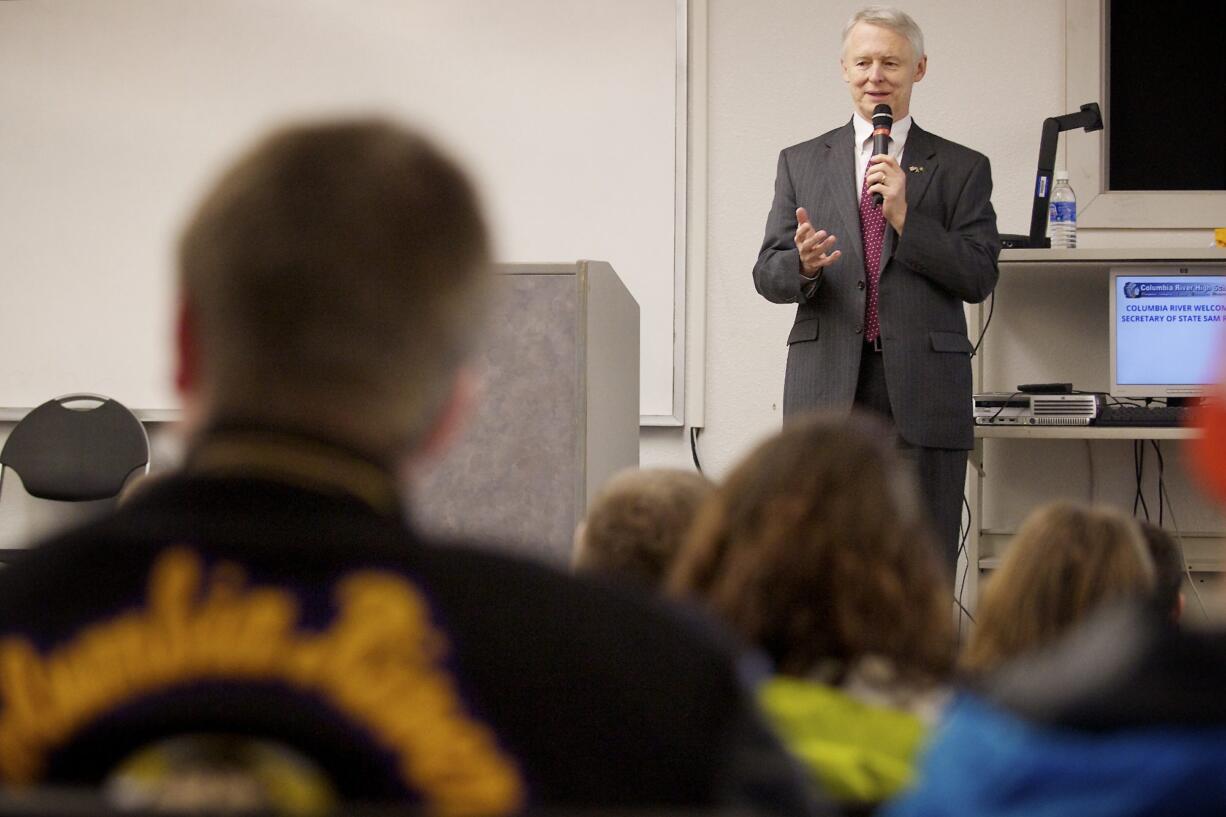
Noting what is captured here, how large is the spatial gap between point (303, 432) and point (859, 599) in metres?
0.53

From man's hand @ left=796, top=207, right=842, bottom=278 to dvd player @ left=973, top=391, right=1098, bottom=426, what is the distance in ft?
3.87

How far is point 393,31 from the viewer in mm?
4613

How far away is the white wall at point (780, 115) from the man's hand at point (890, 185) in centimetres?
154

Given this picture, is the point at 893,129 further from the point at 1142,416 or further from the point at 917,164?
the point at 1142,416

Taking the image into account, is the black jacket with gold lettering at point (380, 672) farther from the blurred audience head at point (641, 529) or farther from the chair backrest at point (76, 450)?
the chair backrest at point (76, 450)

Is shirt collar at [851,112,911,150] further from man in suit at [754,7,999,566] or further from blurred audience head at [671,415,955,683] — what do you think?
blurred audience head at [671,415,955,683]

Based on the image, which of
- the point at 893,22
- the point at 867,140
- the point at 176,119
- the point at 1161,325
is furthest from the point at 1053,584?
the point at 176,119

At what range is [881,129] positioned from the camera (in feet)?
9.91

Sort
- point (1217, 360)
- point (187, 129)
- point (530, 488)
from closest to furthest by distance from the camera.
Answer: point (1217, 360), point (530, 488), point (187, 129)

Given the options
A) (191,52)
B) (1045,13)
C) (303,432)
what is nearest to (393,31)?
(191,52)

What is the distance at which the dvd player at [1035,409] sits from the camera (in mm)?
3787

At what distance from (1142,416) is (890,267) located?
1183mm

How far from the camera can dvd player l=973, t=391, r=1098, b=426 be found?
379 centimetres

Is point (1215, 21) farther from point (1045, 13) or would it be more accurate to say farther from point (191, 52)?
point (191, 52)
